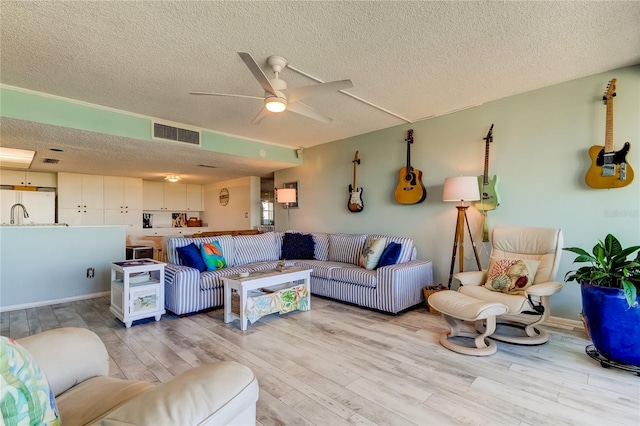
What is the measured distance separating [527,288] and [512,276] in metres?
0.24

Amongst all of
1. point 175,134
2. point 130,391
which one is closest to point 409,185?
point 175,134

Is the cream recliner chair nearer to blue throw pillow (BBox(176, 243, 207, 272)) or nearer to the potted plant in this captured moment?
the potted plant

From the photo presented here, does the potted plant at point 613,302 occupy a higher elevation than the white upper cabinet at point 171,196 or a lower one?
lower

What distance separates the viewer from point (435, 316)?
11.3 ft

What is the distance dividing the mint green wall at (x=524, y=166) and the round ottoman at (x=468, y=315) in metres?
1.22

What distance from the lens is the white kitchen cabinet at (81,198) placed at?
6.35 meters

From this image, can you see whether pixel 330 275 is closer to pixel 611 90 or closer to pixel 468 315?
pixel 468 315

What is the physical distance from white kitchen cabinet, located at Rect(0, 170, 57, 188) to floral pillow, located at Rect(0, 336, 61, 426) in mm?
7575

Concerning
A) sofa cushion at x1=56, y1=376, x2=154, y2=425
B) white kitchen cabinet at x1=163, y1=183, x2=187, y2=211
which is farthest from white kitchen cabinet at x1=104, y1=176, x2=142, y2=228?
sofa cushion at x1=56, y1=376, x2=154, y2=425

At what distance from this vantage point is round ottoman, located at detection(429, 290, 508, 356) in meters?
2.43

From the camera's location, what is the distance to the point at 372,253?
3980mm

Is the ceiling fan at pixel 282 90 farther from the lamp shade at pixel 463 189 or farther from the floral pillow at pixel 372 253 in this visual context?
the floral pillow at pixel 372 253

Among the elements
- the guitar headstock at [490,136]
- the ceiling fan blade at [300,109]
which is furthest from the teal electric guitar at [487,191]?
the ceiling fan blade at [300,109]

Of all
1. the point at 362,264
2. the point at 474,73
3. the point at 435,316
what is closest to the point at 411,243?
the point at 362,264
